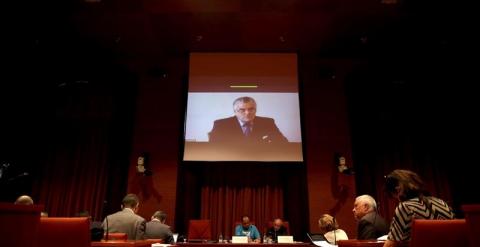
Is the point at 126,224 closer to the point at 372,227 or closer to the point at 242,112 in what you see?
the point at 372,227

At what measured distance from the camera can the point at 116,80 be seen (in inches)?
278

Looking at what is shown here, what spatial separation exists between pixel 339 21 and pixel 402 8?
3.10 feet

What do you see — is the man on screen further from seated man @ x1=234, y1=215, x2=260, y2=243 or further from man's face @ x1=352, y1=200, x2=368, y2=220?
man's face @ x1=352, y1=200, x2=368, y2=220

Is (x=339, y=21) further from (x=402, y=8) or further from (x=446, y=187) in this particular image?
(x=446, y=187)

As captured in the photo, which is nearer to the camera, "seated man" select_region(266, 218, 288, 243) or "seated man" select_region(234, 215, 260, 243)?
"seated man" select_region(266, 218, 288, 243)

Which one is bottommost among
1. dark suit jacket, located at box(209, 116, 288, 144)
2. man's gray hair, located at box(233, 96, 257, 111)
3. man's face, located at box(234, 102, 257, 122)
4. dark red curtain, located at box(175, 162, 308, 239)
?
dark red curtain, located at box(175, 162, 308, 239)

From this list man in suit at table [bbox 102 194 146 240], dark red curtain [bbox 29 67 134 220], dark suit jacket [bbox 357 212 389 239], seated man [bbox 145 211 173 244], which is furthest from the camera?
dark red curtain [bbox 29 67 134 220]

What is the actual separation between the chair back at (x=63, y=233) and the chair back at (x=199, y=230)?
4021mm

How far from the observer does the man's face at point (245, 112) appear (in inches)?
247

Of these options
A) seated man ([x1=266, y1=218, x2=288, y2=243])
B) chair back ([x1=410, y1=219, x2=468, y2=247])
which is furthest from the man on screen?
chair back ([x1=410, y1=219, x2=468, y2=247])

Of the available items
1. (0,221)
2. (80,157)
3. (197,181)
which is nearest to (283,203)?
(197,181)

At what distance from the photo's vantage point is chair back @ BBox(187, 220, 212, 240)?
229 inches

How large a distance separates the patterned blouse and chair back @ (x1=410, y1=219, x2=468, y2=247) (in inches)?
7.8

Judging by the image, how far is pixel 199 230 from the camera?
5902mm
